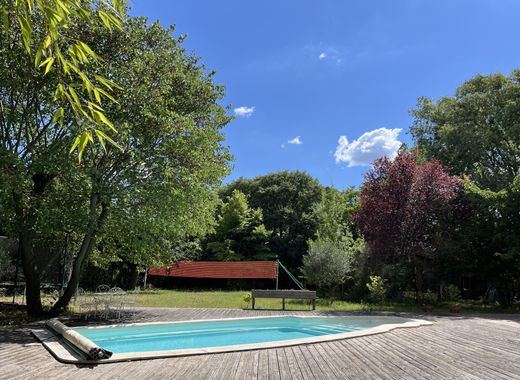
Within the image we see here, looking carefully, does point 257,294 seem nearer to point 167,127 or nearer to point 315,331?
point 315,331

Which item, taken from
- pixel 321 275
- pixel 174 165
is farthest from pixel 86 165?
pixel 321 275

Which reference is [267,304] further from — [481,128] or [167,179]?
[481,128]

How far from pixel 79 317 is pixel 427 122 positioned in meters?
27.9

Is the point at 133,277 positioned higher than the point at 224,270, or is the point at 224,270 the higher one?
the point at 224,270

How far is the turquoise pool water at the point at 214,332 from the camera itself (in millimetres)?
10234

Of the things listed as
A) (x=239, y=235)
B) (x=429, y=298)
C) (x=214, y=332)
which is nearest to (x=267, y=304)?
(x=214, y=332)

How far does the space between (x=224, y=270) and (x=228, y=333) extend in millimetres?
20906

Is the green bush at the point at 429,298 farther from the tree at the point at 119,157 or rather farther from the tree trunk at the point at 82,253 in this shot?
the tree trunk at the point at 82,253

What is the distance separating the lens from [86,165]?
12.8 metres

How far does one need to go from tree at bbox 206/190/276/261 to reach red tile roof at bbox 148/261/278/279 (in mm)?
4736

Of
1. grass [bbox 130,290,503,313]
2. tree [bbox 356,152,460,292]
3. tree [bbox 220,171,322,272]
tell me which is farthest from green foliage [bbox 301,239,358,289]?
tree [bbox 220,171,322,272]

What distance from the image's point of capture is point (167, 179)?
1270 centimetres

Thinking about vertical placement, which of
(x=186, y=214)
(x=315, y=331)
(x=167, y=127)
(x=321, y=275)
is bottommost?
(x=315, y=331)

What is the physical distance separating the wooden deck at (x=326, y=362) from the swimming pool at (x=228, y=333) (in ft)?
1.55
